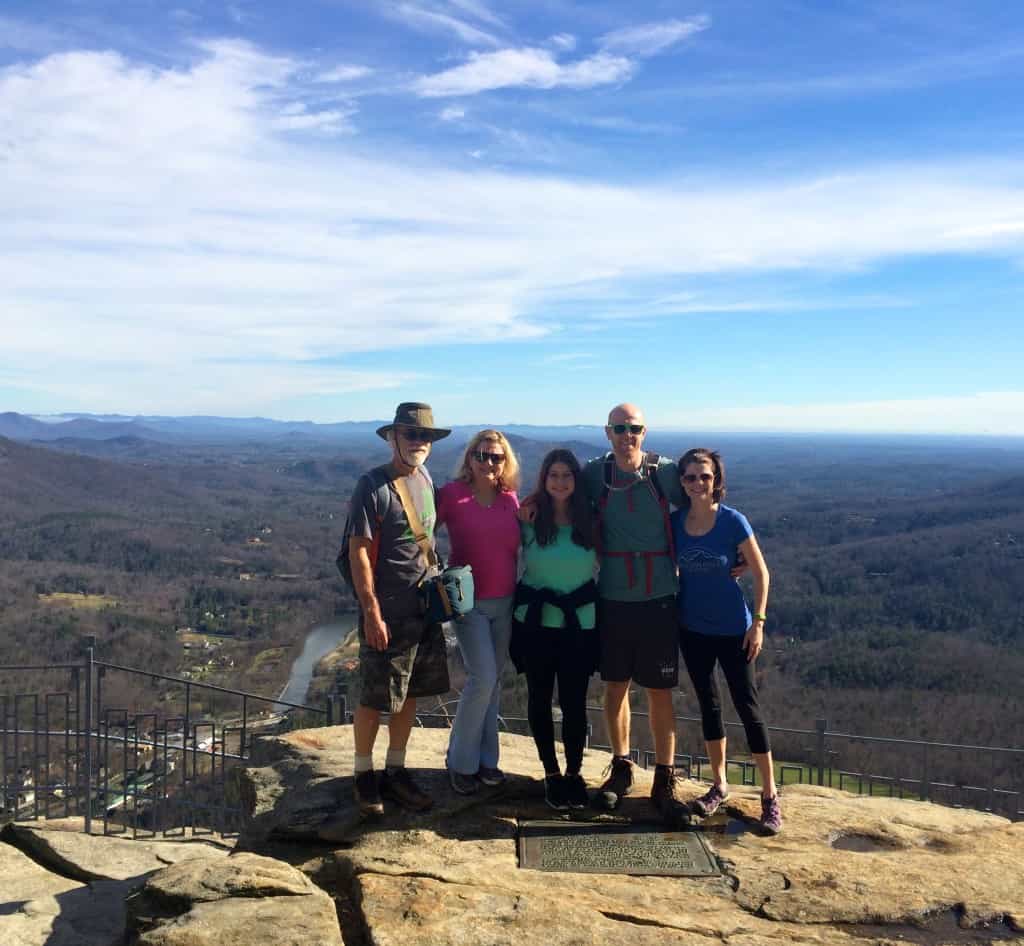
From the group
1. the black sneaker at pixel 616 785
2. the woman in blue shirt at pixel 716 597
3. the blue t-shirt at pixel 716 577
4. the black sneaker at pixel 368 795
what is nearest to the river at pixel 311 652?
the black sneaker at pixel 368 795

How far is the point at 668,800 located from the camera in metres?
5.42

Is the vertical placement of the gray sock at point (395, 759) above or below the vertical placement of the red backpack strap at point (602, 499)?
below

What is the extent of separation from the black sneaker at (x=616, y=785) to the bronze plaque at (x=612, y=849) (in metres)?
0.17

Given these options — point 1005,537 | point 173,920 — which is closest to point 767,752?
point 173,920

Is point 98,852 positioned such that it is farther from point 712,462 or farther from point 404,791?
point 712,462

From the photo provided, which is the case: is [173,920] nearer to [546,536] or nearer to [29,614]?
[546,536]

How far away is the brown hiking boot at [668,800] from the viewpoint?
17.5 feet

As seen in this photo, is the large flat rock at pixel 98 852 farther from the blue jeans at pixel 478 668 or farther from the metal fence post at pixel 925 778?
the metal fence post at pixel 925 778

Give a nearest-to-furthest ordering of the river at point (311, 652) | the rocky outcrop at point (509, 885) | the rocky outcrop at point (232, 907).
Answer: the rocky outcrop at point (232, 907) < the rocky outcrop at point (509, 885) < the river at point (311, 652)

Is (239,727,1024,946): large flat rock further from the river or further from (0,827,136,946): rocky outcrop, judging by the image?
the river

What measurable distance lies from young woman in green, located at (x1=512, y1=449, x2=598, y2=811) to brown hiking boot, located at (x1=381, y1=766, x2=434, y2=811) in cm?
92

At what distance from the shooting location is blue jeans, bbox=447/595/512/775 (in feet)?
17.4

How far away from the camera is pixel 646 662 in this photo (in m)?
5.32

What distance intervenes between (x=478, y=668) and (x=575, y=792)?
107 centimetres
